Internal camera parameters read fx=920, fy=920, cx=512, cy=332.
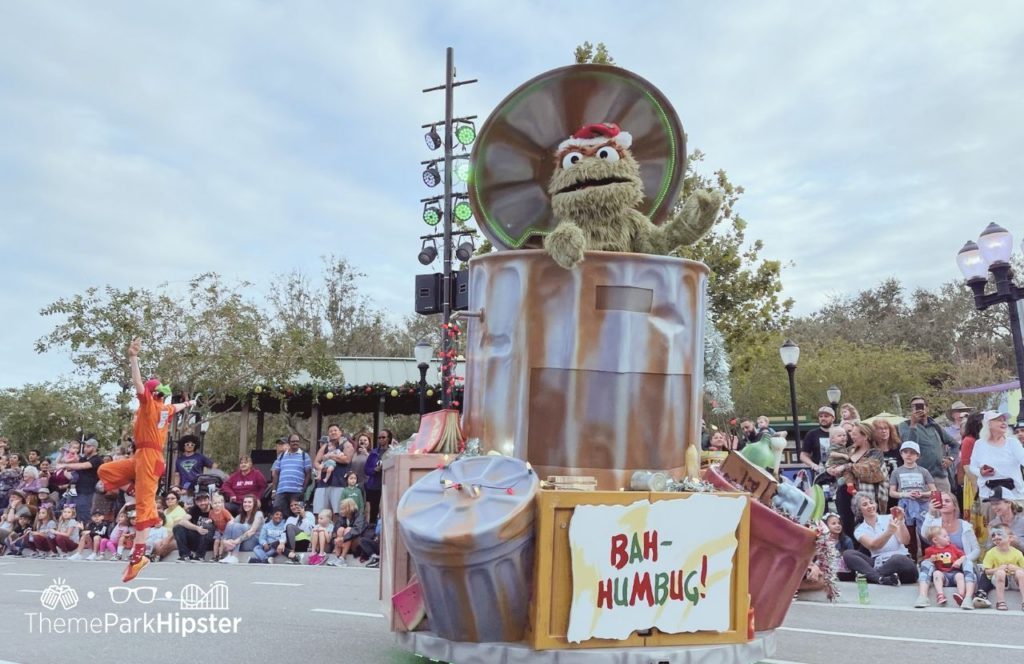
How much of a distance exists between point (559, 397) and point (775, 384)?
33762mm

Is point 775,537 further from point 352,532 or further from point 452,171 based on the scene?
point 452,171

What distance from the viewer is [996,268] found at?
917cm

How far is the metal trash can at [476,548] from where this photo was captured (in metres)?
4.65

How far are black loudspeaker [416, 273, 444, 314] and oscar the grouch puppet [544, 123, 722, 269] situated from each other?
1006 cm

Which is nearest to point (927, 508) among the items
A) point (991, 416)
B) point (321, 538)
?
point (991, 416)

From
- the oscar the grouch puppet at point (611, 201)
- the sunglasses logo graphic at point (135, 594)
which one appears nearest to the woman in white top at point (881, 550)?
the oscar the grouch puppet at point (611, 201)

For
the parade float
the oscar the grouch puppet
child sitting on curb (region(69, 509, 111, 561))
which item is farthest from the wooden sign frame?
child sitting on curb (region(69, 509, 111, 561))

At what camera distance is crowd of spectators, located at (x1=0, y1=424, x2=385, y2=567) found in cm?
1388

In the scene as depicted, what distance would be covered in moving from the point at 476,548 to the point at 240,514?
1151cm

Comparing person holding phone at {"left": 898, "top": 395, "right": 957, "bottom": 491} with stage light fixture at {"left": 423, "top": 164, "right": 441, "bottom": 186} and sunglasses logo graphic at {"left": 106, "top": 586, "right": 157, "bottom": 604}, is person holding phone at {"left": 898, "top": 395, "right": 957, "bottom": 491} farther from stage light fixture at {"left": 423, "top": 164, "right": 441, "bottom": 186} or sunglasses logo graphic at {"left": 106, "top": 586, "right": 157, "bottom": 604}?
stage light fixture at {"left": 423, "top": 164, "right": 441, "bottom": 186}

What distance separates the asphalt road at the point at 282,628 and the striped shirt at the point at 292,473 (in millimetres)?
3619

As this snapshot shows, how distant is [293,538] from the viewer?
14.2 meters

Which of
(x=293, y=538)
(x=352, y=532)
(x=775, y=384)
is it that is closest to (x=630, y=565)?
(x=352, y=532)

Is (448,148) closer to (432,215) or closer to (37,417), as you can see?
(432,215)
